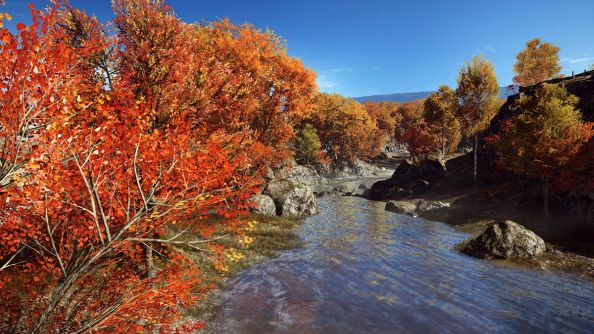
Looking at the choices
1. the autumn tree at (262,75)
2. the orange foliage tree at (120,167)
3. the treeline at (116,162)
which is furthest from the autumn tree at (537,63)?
the orange foliage tree at (120,167)

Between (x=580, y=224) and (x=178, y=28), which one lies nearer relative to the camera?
(x=178, y=28)

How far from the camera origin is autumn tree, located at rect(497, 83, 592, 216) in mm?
29797

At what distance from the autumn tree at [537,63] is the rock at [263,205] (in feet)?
243

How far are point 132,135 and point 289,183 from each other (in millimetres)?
25941

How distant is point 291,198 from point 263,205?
3.89m

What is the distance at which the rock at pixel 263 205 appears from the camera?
116ft

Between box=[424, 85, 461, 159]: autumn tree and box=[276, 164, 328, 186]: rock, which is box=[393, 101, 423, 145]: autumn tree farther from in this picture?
box=[424, 85, 461, 159]: autumn tree

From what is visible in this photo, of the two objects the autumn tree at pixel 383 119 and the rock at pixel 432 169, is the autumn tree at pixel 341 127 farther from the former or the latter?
the rock at pixel 432 169

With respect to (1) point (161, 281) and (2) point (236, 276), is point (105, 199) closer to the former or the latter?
(1) point (161, 281)

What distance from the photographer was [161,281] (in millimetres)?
16234

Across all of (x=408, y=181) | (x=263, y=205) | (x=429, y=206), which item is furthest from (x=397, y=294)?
(x=408, y=181)

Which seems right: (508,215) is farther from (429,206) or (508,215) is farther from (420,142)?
(420,142)

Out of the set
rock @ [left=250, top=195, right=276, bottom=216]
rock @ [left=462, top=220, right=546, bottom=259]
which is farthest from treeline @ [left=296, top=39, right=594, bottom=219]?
rock @ [left=250, top=195, right=276, bottom=216]

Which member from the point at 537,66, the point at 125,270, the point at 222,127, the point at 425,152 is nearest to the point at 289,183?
the point at 222,127
